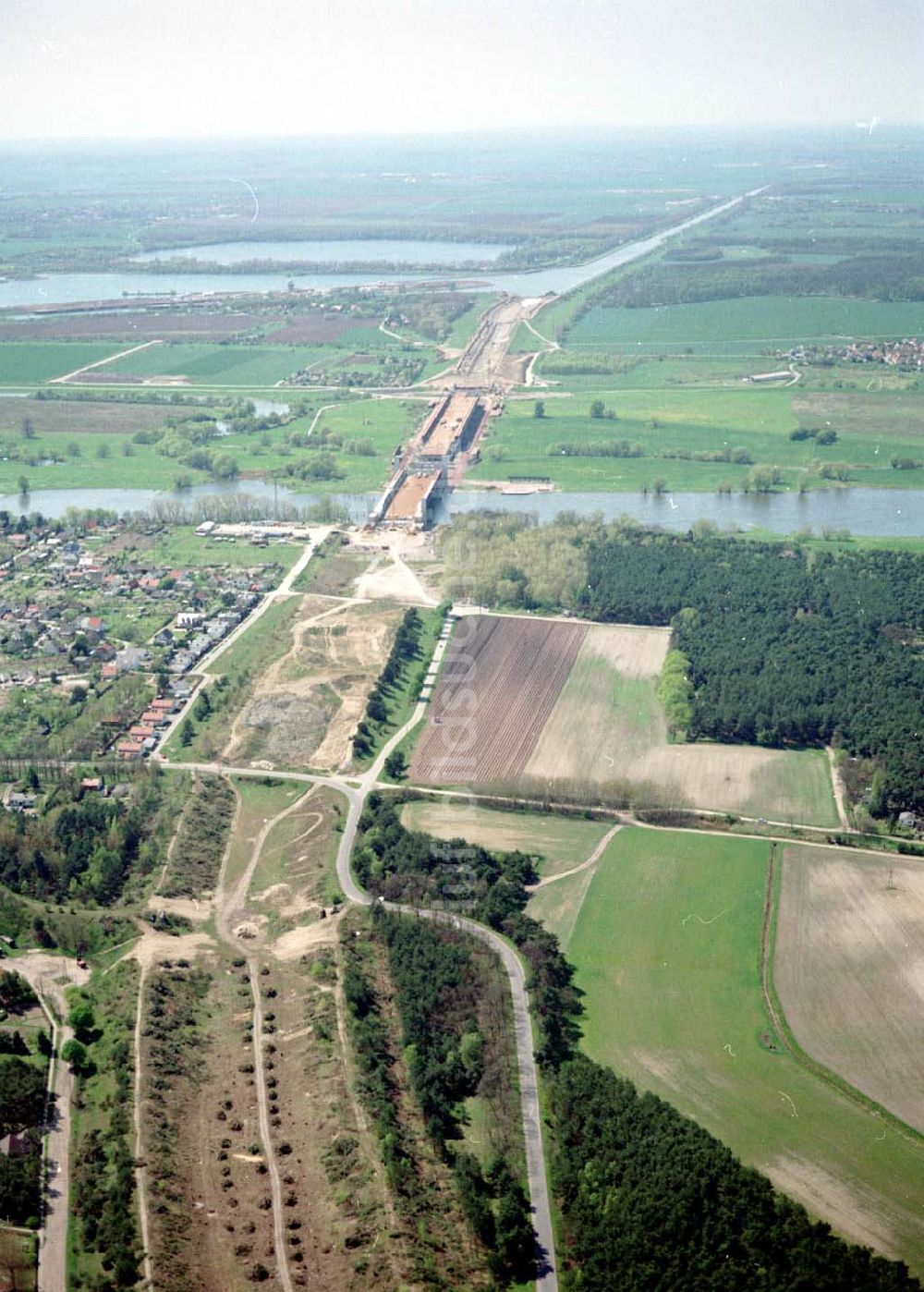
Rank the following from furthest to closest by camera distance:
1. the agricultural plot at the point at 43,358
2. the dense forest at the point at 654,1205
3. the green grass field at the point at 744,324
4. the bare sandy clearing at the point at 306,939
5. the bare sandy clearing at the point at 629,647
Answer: the green grass field at the point at 744,324
the agricultural plot at the point at 43,358
the bare sandy clearing at the point at 629,647
the bare sandy clearing at the point at 306,939
the dense forest at the point at 654,1205

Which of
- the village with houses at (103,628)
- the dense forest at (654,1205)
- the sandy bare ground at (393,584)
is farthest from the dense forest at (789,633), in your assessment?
the village with houses at (103,628)

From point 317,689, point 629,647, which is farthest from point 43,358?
point 629,647

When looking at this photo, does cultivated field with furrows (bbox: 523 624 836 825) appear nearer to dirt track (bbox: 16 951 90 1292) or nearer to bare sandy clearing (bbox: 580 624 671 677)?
bare sandy clearing (bbox: 580 624 671 677)

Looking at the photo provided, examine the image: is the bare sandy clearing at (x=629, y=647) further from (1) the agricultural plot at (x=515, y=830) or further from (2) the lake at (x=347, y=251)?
(2) the lake at (x=347, y=251)

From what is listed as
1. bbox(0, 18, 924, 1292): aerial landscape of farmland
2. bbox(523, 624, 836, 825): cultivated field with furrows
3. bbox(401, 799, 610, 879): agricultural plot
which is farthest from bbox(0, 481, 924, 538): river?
bbox(401, 799, 610, 879): agricultural plot

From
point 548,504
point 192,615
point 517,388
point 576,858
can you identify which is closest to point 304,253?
point 517,388

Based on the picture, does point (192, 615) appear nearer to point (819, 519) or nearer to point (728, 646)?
point (728, 646)

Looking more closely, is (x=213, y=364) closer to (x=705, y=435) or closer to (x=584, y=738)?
(x=705, y=435)
